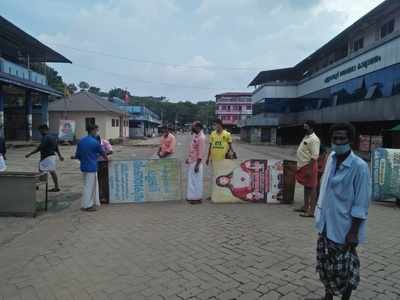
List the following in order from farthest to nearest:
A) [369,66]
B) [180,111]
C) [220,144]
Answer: [180,111]
[369,66]
[220,144]

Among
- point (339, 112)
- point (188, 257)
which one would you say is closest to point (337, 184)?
point (188, 257)

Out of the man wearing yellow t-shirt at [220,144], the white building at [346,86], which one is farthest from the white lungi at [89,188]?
the white building at [346,86]

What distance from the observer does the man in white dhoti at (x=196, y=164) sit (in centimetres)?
778

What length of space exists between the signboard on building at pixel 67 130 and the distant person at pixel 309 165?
25.9 m

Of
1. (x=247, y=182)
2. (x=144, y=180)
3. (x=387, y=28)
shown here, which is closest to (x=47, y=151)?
(x=144, y=180)

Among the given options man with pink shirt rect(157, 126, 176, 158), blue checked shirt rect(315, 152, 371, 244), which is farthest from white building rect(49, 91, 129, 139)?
blue checked shirt rect(315, 152, 371, 244)

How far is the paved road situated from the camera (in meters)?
3.67

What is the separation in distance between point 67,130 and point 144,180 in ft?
78.4

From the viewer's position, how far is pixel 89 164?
706 cm

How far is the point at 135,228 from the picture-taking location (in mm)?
5875

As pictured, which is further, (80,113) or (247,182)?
(80,113)

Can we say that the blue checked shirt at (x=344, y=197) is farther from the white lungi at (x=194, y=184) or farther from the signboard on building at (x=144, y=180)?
the signboard on building at (x=144, y=180)

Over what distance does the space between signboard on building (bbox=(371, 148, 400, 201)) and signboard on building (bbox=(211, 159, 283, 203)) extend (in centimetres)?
222

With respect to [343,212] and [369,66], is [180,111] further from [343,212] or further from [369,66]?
[343,212]
